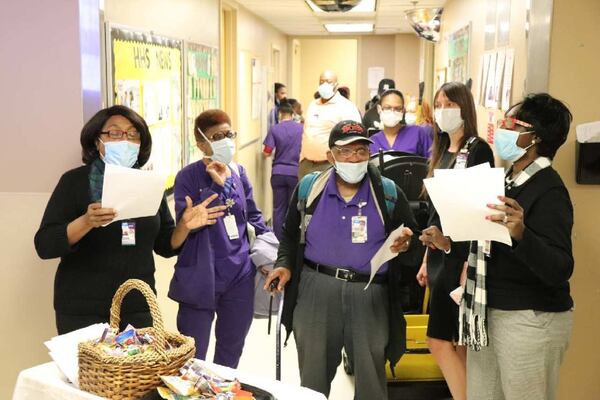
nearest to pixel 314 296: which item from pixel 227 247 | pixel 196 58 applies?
pixel 227 247

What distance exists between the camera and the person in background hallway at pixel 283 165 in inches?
290

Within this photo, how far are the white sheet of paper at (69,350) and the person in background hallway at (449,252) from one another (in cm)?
145

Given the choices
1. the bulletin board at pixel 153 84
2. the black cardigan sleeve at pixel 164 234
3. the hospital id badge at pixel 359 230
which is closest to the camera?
the hospital id badge at pixel 359 230

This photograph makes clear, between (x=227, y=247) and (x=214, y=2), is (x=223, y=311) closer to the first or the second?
(x=227, y=247)

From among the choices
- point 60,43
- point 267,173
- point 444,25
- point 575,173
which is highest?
point 444,25

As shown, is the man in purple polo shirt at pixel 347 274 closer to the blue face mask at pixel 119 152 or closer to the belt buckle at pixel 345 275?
the belt buckle at pixel 345 275

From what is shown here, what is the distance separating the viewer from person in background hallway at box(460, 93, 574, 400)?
8.43 ft

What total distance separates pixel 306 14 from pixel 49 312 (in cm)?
603

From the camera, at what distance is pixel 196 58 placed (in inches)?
209

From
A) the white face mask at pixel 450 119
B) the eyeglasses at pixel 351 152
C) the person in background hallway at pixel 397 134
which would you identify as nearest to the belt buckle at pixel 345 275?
the eyeglasses at pixel 351 152

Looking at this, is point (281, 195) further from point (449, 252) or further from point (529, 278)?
point (529, 278)

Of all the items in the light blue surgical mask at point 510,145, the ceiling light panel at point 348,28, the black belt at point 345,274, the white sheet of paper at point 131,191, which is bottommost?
the black belt at point 345,274

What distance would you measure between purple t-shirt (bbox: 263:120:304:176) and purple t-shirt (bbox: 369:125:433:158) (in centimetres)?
232

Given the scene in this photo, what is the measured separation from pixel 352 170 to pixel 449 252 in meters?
0.59
